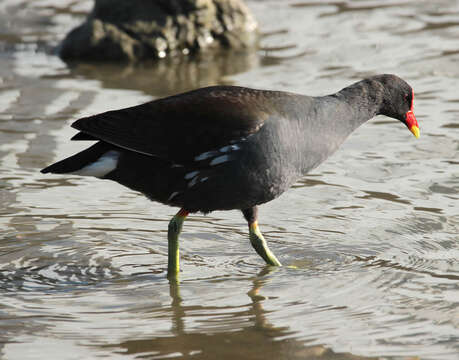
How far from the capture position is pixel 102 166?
525 cm

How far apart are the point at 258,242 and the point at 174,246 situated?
0.49 m

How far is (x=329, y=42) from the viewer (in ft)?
34.9

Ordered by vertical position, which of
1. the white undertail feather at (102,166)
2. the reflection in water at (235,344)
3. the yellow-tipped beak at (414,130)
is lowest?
the reflection in water at (235,344)

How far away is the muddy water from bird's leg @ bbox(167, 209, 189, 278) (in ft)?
0.29

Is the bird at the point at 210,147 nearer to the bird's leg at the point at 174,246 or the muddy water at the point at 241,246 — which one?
the bird's leg at the point at 174,246

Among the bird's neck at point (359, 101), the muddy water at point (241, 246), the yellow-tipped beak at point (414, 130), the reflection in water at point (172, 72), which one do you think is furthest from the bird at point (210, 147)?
the reflection in water at point (172, 72)

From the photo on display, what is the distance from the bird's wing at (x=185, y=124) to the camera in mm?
5105

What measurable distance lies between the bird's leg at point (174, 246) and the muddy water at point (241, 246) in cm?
9

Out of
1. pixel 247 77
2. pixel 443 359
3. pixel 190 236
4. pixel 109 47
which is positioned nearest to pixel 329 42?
pixel 247 77

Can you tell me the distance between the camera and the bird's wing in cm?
511

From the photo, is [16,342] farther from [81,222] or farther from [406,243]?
[406,243]

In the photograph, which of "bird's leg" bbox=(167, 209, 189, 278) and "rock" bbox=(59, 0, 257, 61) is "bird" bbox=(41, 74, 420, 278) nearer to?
"bird's leg" bbox=(167, 209, 189, 278)

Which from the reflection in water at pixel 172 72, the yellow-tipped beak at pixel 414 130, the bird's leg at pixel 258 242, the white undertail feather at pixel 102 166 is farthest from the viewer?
the reflection in water at pixel 172 72

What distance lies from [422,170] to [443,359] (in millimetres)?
2911
